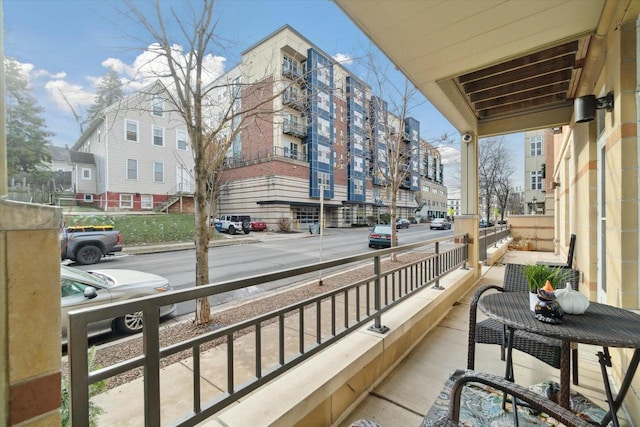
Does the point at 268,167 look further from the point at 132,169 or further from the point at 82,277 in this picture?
the point at 82,277

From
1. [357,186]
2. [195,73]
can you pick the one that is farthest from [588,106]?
[357,186]

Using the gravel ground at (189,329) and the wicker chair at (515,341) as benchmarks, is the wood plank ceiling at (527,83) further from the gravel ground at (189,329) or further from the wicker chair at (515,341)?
the gravel ground at (189,329)

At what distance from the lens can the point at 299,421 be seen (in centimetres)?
163

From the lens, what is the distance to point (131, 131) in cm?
1964

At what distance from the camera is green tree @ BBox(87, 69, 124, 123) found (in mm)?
3533

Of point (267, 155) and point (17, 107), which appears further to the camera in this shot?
point (267, 155)

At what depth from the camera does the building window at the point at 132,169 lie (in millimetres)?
19750

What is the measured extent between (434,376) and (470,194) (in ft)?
13.4

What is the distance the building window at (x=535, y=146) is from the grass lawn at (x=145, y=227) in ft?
85.9

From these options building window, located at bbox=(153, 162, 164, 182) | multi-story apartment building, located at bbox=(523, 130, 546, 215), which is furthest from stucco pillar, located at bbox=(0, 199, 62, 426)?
multi-story apartment building, located at bbox=(523, 130, 546, 215)

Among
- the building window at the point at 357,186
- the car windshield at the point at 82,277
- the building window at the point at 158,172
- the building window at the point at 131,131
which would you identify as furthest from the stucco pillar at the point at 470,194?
the building window at the point at 357,186

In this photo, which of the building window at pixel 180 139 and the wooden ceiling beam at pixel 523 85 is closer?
the wooden ceiling beam at pixel 523 85

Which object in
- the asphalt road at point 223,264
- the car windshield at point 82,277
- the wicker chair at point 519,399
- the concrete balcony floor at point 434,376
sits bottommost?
the asphalt road at point 223,264

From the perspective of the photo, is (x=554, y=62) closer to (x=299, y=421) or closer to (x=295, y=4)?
(x=295, y=4)
